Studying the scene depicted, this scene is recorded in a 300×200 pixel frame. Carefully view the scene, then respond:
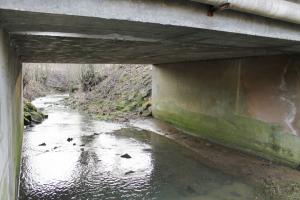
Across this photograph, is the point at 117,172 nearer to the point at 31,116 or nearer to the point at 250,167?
the point at 250,167

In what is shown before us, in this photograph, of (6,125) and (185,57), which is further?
(185,57)

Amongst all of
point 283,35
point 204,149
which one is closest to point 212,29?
point 283,35

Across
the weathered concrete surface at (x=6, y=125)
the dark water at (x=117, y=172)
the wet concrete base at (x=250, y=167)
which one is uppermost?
the weathered concrete surface at (x=6, y=125)

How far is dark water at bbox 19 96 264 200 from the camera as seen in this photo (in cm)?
553

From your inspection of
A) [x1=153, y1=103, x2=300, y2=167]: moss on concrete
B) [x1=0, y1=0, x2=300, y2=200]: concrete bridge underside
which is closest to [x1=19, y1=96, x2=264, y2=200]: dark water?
[x1=0, y1=0, x2=300, y2=200]: concrete bridge underside

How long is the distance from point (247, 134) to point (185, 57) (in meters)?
3.15

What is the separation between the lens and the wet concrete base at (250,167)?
18.6ft

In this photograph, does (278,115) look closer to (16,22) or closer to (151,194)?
(151,194)

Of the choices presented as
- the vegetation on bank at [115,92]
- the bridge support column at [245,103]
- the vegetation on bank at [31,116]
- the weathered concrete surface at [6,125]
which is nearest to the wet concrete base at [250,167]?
the bridge support column at [245,103]

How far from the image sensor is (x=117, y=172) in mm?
6691

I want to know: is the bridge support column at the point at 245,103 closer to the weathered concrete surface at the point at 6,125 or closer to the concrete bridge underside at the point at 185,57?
the concrete bridge underside at the point at 185,57

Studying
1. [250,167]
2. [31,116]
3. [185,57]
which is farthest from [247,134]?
[31,116]

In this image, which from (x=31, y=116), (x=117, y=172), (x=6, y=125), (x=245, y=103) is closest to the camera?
(x=6, y=125)

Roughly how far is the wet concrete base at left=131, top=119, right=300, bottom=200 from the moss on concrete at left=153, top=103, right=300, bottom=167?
0.82 ft
